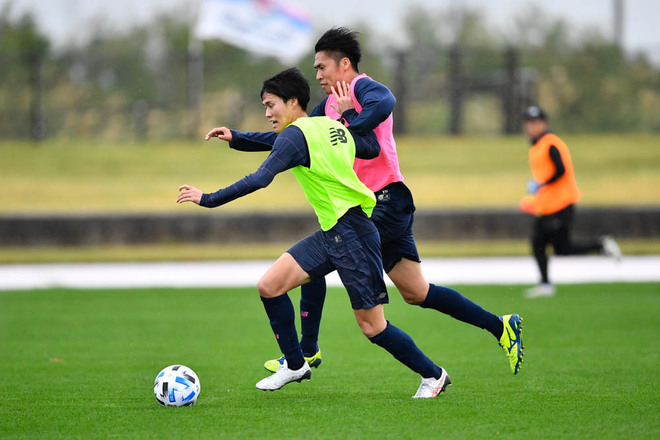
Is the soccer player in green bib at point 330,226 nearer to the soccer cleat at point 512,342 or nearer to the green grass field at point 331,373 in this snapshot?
the green grass field at point 331,373

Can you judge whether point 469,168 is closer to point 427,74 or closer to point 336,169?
point 427,74

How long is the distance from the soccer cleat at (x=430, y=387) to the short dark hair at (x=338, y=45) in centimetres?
206

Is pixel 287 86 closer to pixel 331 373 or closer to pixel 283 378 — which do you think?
pixel 283 378

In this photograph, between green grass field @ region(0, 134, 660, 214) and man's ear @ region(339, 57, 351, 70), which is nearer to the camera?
man's ear @ region(339, 57, 351, 70)

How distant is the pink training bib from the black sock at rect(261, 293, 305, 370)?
95cm

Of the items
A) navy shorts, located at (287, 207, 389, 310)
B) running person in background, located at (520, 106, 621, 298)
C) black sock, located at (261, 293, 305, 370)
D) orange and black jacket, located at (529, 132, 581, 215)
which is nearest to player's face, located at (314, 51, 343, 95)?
navy shorts, located at (287, 207, 389, 310)

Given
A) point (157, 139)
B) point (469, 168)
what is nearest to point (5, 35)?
point (157, 139)

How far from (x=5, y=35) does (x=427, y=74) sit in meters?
14.0

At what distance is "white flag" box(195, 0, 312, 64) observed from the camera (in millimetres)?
22266

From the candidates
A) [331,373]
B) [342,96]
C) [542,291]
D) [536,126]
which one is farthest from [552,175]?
[342,96]

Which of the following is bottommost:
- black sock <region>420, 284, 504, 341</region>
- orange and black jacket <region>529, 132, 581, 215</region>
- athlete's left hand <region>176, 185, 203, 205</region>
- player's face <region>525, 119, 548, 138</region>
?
black sock <region>420, 284, 504, 341</region>

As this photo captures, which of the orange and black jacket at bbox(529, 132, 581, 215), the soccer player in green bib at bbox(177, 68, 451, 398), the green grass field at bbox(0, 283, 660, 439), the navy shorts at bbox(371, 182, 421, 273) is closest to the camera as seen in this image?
the green grass field at bbox(0, 283, 660, 439)

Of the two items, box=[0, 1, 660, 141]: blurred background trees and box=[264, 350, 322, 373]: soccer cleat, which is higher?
box=[0, 1, 660, 141]: blurred background trees

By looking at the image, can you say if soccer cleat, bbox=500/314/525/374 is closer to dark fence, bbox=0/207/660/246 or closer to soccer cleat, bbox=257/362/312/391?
soccer cleat, bbox=257/362/312/391
